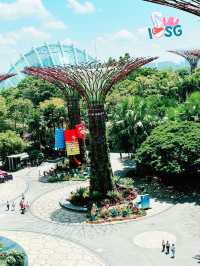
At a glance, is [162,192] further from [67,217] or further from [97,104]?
[97,104]

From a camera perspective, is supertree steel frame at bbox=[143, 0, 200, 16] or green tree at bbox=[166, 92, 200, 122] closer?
supertree steel frame at bbox=[143, 0, 200, 16]

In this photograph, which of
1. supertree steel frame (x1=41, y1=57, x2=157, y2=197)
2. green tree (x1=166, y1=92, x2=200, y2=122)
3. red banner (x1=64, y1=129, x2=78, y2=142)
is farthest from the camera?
green tree (x1=166, y1=92, x2=200, y2=122)

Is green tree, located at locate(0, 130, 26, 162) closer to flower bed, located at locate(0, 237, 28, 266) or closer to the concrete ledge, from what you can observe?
the concrete ledge

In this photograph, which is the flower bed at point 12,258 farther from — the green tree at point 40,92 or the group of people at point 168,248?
the green tree at point 40,92

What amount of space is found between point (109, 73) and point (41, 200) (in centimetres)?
1249

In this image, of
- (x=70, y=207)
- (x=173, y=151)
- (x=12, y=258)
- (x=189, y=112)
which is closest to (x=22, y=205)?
(x=70, y=207)

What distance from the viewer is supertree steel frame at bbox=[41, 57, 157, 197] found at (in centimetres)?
3188

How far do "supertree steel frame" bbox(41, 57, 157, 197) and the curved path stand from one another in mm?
3314

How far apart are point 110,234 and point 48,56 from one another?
408 ft

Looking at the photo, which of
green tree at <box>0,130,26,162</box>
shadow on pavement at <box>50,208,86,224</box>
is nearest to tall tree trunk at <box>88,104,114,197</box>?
shadow on pavement at <box>50,208,86,224</box>

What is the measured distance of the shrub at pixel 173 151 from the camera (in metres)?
33.7

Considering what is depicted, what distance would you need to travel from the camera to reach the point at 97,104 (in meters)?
32.4

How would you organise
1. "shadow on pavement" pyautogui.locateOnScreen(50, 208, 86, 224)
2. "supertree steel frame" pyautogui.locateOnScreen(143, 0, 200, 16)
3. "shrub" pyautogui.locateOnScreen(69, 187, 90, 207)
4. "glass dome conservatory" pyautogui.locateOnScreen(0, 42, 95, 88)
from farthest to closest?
"glass dome conservatory" pyautogui.locateOnScreen(0, 42, 95, 88) < "shrub" pyautogui.locateOnScreen(69, 187, 90, 207) < "shadow on pavement" pyautogui.locateOnScreen(50, 208, 86, 224) < "supertree steel frame" pyautogui.locateOnScreen(143, 0, 200, 16)

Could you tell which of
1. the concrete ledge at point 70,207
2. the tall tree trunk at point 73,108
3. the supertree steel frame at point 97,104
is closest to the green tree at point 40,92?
the tall tree trunk at point 73,108
